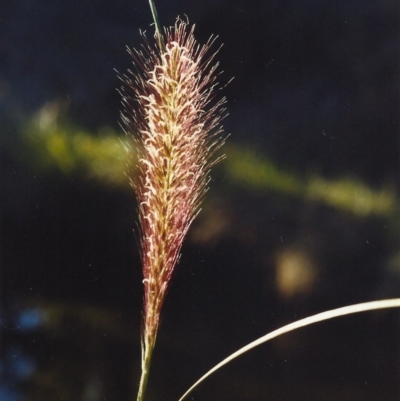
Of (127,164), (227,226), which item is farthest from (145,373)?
(127,164)

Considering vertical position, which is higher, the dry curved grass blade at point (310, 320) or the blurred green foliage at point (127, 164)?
the blurred green foliage at point (127, 164)

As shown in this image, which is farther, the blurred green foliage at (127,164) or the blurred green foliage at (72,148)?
the blurred green foliage at (72,148)

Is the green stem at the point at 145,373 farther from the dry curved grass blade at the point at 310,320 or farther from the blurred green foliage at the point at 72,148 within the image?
the blurred green foliage at the point at 72,148

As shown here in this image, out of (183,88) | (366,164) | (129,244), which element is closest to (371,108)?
(366,164)

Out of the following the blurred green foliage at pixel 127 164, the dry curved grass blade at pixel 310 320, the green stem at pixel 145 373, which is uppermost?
the blurred green foliage at pixel 127 164

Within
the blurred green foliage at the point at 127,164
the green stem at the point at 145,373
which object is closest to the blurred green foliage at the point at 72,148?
the blurred green foliage at the point at 127,164

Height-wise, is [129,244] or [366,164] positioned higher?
[366,164]

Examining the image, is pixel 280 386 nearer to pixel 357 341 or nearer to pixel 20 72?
pixel 357 341
